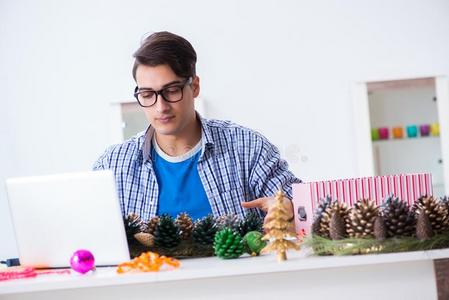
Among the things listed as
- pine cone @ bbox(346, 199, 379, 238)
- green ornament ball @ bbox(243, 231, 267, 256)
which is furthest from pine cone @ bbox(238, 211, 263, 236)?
pine cone @ bbox(346, 199, 379, 238)

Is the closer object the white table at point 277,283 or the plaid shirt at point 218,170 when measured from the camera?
the white table at point 277,283

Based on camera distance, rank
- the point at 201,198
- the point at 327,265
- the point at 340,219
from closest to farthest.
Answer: the point at 327,265 < the point at 340,219 < the point at 201,198

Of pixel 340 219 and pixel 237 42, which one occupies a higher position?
pixel 237 42

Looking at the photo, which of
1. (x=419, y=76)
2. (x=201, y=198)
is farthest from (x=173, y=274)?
(x=419, y=76)

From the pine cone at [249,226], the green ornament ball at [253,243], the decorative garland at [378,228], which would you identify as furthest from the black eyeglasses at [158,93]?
the decorative garland at [378,228]

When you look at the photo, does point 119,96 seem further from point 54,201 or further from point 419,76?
point 54,201

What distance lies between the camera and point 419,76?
6148 millimetres

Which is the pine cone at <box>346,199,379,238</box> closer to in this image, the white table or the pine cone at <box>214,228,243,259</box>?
the white table

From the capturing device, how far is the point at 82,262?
6.36ft

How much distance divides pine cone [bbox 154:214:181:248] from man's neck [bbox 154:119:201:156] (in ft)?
1.97

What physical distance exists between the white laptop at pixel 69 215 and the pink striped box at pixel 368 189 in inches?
20.7

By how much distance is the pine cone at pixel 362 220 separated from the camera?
1.89 meters

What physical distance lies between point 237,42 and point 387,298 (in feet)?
14.4

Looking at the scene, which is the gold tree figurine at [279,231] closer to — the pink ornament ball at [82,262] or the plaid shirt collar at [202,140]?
the pink ornament ball at [82,262]
